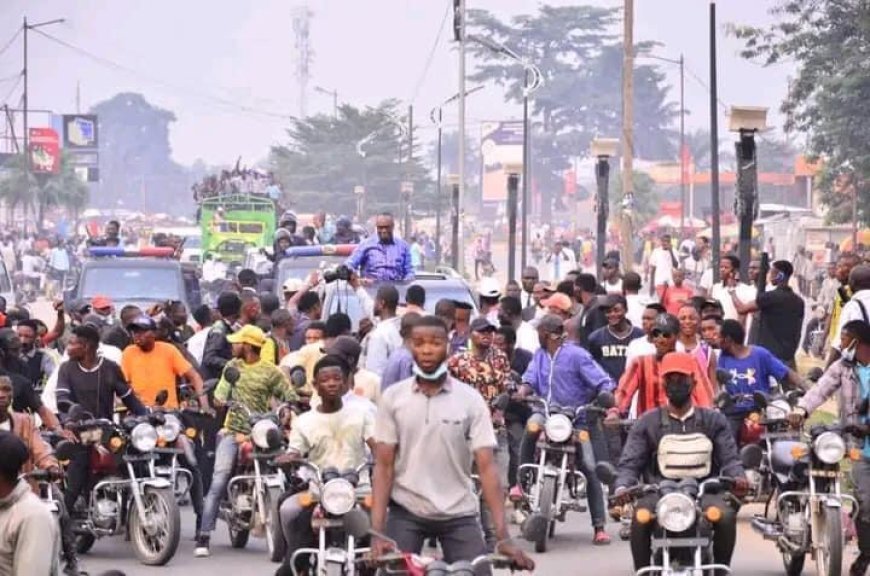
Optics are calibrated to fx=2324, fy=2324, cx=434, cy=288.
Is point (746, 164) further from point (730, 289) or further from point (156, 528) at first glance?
point (156, 528)

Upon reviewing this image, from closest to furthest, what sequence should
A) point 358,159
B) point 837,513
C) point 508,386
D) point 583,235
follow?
point 837,513 → point 508,386 → point 583,235 → point 358,159

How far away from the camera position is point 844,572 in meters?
14.1

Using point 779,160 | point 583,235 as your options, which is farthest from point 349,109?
point 779,160

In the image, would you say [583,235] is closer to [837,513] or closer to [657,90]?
[657,90]

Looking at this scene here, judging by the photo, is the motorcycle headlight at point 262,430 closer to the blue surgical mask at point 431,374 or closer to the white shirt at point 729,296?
the blue surgical mask at point 431,374

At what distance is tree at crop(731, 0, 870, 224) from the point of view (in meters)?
44.8

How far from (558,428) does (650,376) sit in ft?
3.47

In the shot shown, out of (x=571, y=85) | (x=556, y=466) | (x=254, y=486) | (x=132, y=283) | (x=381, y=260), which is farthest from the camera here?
(x=571, y=85)

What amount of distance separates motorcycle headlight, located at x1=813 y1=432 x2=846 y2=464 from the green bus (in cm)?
3764

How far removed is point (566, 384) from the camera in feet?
52.1

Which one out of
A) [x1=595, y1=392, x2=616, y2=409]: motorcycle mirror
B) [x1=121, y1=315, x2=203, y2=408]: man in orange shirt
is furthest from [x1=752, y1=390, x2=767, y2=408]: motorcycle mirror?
[x1=121, y1=315, x2=203, y2=408]: man in orange shirt

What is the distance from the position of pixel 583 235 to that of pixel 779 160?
38.0 meters

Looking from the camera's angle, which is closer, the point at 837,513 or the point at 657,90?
the point at 837,513

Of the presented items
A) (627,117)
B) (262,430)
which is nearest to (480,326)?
(262,430)
